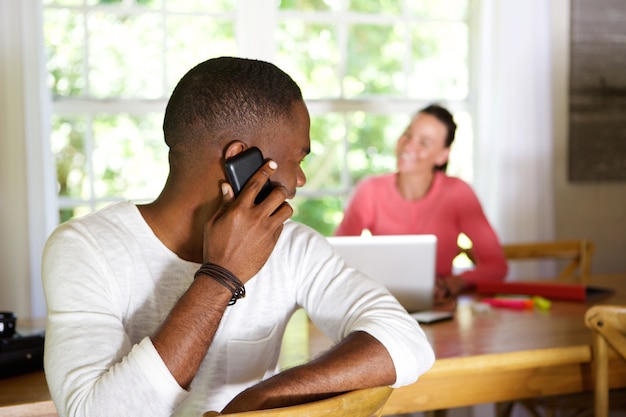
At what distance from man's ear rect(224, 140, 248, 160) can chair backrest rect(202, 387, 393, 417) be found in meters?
0.40

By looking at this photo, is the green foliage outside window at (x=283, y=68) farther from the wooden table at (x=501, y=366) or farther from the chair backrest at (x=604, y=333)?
the chair backrest at (x=604, y=333)

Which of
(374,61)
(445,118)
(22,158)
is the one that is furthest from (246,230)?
(374,61)

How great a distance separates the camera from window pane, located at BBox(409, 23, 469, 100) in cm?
418

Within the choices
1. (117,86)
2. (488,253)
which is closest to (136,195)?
(117,86)

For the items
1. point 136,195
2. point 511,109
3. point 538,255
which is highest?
point 511,109

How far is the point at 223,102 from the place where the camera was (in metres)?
1.25

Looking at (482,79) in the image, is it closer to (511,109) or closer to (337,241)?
(511,109)

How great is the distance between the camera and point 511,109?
404cm

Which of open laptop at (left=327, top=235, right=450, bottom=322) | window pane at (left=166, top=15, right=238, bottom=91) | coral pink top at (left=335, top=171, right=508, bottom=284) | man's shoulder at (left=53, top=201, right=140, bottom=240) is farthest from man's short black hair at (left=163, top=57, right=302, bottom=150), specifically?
window pane at (left=166, top=15, right=238, bottom=91)

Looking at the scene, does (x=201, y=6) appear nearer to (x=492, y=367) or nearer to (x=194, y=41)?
(x=194, y=41)

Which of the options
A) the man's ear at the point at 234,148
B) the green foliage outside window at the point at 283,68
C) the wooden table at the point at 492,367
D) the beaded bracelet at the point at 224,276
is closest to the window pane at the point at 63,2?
the green foliage outside window at the point at 283,68

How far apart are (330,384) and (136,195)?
2774 mm

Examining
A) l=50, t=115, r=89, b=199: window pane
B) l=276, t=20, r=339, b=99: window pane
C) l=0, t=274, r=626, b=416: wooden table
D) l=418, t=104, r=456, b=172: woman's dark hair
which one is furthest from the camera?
l=276, t=20, r=339, b=99: window pane

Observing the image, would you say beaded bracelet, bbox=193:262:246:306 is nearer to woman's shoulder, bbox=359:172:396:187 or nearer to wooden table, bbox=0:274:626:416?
wooden table, bbox=0:274:626:416
